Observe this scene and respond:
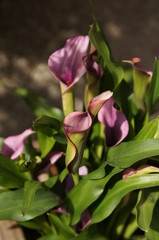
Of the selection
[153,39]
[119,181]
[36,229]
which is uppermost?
[119,181]

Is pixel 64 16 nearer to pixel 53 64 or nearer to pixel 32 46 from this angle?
pixel 32 46

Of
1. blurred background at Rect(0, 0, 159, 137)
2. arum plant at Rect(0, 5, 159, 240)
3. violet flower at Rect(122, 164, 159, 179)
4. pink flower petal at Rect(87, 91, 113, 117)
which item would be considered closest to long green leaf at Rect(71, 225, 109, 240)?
arum plant at Rect(0, 5, 159, 240)

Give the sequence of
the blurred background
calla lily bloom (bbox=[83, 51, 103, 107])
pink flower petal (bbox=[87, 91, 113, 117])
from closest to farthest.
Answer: pink flower petal (bbox=[87, 91, 113, 117]) → calla lily bloom (bbox=[83, 51, 103, 107]) → the blurred background

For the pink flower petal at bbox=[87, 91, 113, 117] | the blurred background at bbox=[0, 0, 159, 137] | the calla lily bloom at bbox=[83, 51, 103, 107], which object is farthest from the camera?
the blurred background at bbox=[0, 0, 159, 137]

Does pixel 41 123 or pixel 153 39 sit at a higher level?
pixel 41 123

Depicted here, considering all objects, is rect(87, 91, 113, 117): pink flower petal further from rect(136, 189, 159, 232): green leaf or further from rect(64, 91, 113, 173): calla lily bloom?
rect(136, 189, 159, 232): green leaf

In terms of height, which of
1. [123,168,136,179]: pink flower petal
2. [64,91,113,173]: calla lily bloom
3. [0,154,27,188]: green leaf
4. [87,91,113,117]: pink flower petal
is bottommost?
[123,168,136,179]: pink flower petal

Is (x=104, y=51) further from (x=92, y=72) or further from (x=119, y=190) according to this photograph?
(x=119, y=190)

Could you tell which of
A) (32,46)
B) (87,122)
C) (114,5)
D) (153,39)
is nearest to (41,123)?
(87,122)
